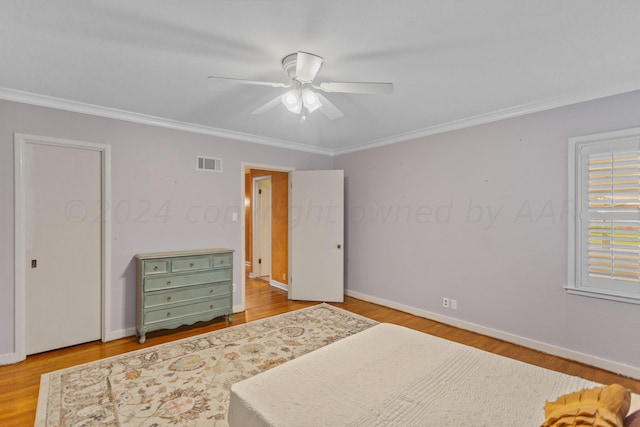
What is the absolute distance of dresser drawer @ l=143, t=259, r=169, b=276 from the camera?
325 cm

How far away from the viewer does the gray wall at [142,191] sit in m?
2.77

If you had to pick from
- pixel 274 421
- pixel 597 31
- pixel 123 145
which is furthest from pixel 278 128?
pixel 274 421

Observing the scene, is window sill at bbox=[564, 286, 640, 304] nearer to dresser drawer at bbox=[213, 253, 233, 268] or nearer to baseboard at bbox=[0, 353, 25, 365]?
dresser drawer at bbox=[213, 253, 233, 268]

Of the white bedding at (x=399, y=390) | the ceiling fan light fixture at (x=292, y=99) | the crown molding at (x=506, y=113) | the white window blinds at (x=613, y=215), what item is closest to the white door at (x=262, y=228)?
the crown molding at (x=506, y=113)

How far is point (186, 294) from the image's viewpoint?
350cm

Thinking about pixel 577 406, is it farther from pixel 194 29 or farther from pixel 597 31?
pixel 194 29

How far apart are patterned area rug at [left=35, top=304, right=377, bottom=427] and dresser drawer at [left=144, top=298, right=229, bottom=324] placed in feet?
1.08

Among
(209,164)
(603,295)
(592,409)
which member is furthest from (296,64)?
(603,295)

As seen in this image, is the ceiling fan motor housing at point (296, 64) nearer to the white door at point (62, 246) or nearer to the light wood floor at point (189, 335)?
the white door at point (62, 246)

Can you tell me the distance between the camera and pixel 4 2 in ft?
5.21

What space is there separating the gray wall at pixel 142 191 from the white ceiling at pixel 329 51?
0.22 meters

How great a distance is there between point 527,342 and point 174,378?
3374 millimetres

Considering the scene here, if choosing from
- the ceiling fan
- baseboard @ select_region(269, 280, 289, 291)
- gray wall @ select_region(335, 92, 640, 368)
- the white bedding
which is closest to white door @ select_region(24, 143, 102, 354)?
the ceiling fan

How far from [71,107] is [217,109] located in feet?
4.63
